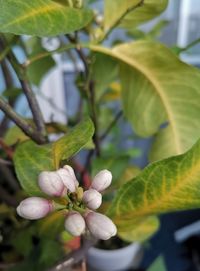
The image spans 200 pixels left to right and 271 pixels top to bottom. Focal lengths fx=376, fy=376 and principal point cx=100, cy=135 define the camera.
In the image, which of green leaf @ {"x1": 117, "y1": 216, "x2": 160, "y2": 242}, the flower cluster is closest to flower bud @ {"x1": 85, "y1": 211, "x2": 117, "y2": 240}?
the flower cluster

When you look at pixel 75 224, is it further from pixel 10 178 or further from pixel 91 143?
pixel 10 178

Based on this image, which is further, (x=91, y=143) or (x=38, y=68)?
(x=38, y=68)

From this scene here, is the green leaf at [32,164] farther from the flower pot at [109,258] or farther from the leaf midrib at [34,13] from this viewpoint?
the flower pot at [109,258]

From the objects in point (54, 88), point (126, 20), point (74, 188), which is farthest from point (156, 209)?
point (54, 88)

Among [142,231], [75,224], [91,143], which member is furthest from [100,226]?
[142,231]

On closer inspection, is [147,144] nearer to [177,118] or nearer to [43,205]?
[177,118]

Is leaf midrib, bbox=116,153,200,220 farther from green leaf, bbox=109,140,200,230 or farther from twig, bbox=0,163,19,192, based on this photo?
twig, bbox=0,163,19,192
